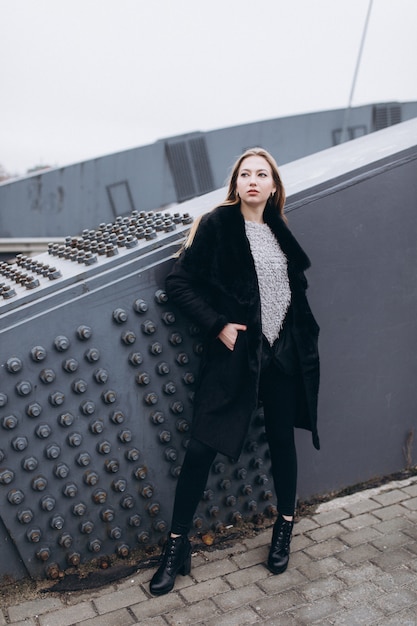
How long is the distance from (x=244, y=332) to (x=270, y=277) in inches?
11.7

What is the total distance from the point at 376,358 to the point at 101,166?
7.88 meters

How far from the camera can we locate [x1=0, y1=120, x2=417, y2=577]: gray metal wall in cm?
302

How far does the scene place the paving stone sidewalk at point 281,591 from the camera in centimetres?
294

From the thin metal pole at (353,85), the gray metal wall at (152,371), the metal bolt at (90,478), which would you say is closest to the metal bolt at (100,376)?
the gray metal wall at (152,371)

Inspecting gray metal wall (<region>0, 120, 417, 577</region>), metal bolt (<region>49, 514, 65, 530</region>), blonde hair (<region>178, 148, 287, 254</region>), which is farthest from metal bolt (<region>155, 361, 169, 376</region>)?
metal bolt (<region>49, 514, 65, 530</region>)

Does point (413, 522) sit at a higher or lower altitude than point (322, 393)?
lower

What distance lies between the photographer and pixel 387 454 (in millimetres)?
4227

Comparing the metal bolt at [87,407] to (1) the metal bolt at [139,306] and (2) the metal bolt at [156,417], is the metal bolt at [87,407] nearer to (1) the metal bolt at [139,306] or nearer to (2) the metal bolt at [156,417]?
(2) the metal bolt at [156,417]

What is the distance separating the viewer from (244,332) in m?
3.13

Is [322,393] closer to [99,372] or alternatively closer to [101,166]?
[99,372]

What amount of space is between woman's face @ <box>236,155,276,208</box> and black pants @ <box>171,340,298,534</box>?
0.68m

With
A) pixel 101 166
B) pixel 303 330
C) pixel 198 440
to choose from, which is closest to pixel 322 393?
pixel 303 330

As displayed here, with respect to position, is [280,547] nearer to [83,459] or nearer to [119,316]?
[83,459]

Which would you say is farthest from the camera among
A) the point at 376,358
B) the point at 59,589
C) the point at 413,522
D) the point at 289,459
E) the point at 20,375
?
the point at 376,358
